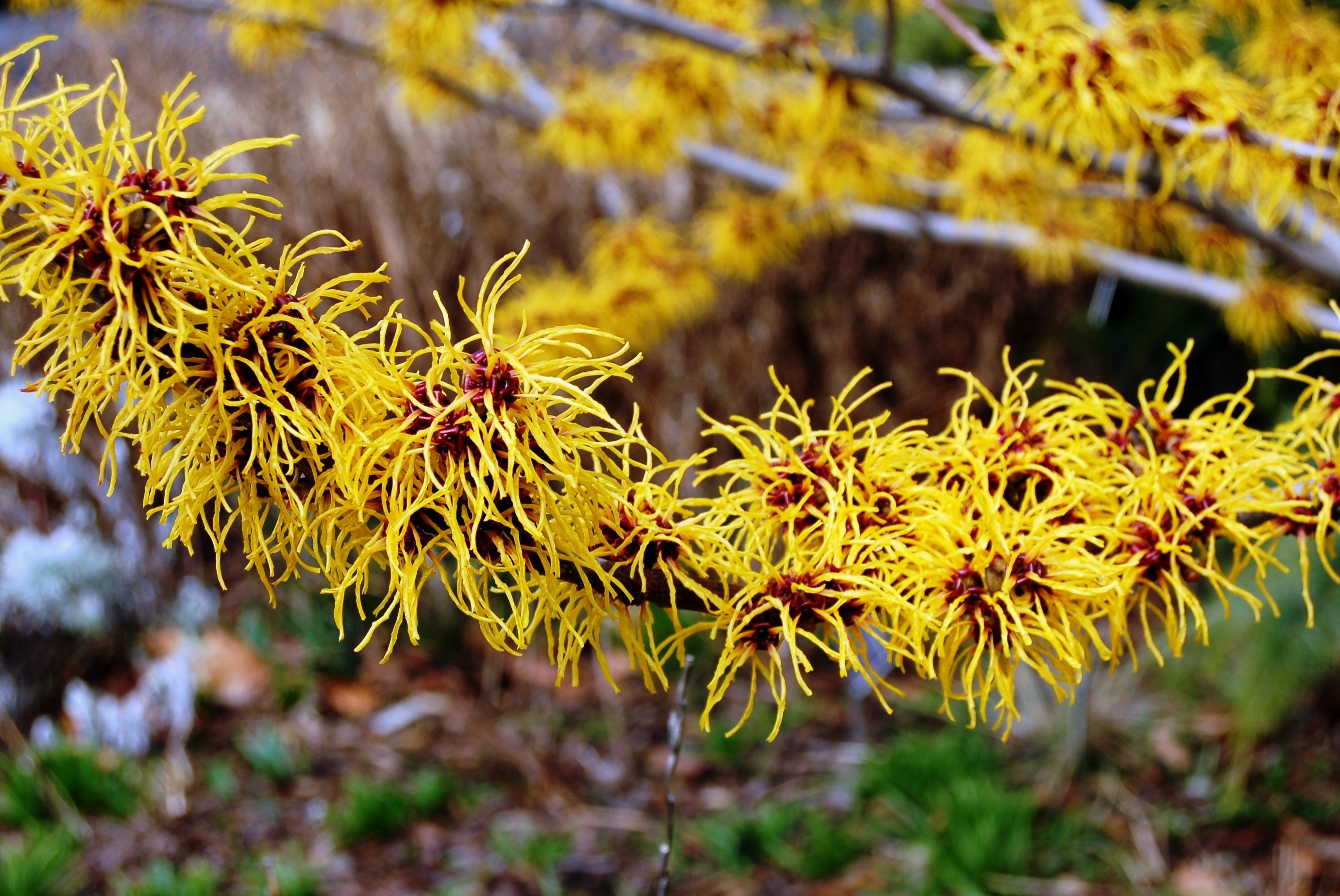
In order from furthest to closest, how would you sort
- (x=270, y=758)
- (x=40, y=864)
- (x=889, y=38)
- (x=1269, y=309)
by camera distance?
(x=270, y=758) → (x=40, y=864) → (x=1269, y=309) → (x=889, y=38)

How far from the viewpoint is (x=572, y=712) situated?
11.5 feet

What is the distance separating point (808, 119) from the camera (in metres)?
2.25

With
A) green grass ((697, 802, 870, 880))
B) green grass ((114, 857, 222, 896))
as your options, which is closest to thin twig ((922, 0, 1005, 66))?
green grass ((697, 802, 870, 880))

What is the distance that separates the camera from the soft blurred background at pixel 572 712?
2668mm

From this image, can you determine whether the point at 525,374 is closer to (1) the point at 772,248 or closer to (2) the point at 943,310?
(1) the point at 772,248

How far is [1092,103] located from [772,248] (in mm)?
1779

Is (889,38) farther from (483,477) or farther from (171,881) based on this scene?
(171,881)

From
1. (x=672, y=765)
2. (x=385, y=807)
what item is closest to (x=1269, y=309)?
(x=672, y=765)

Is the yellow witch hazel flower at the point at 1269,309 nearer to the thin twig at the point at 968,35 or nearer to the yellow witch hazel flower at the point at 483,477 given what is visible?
the thin twig at the point at 968,35

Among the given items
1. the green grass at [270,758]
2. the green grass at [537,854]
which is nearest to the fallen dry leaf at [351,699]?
the green grass at [270,758]

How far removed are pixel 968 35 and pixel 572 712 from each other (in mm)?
2690

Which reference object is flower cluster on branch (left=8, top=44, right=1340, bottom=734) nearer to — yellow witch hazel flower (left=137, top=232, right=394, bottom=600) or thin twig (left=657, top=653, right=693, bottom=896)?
yellow witch hazel flower (left=137, top=232, right=394, bottom=600)

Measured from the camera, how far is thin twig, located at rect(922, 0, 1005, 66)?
153cm

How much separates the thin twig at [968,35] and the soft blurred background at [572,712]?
1.90m
